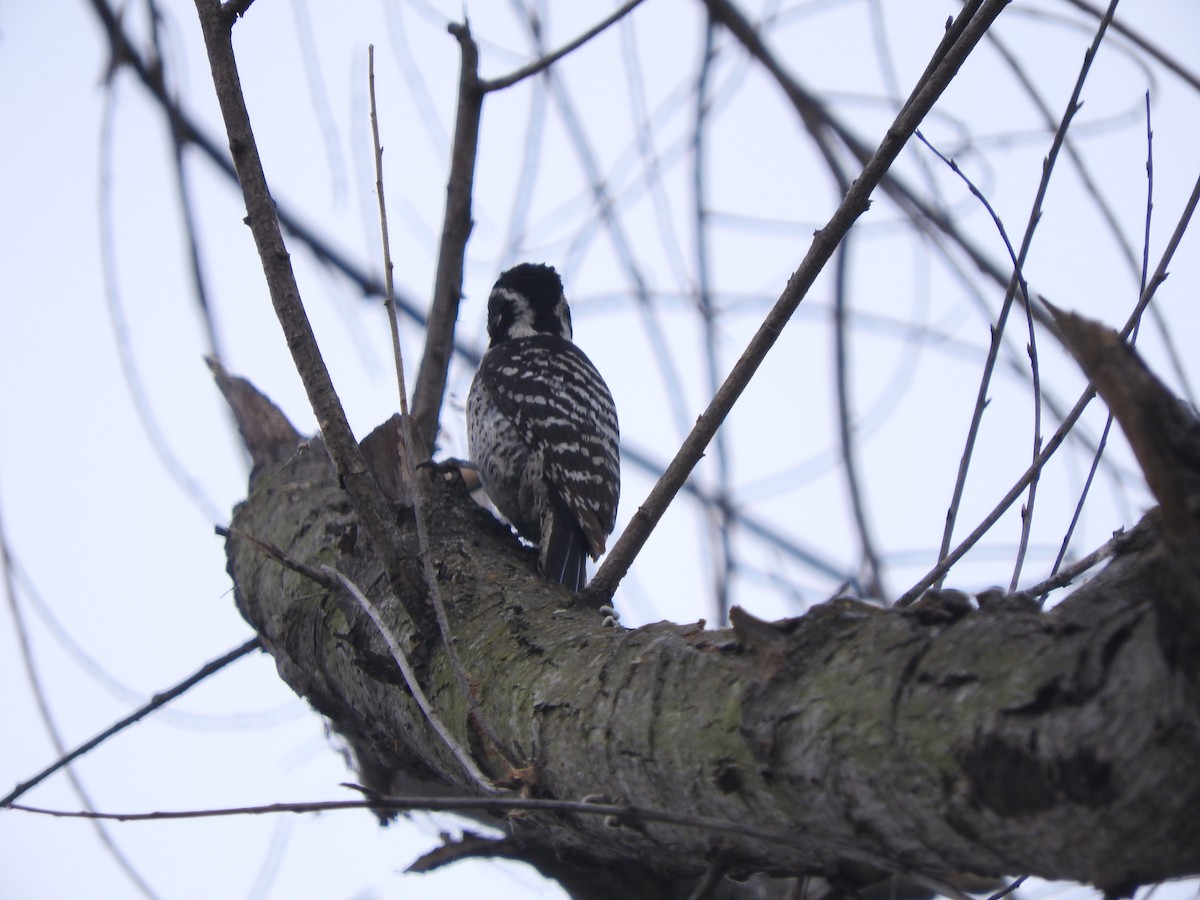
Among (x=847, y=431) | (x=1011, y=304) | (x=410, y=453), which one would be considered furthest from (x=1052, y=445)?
(x=847, y=431)

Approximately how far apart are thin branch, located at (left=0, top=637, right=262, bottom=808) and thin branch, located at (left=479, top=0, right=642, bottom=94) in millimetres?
2092

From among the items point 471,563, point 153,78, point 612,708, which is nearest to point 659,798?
point 612,708

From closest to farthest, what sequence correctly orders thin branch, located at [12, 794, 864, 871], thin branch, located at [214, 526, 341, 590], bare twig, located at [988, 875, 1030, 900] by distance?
thin branch, located at [12, 794, 864, 871] → bare twig, located at [988, 875, 1030, 900] → thin branch, located at [214, 526, 341, 590]

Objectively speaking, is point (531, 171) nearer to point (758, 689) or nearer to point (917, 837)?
point (758, 689)

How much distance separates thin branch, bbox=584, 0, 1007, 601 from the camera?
80.2 inches

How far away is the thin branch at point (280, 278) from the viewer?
6.70 ft

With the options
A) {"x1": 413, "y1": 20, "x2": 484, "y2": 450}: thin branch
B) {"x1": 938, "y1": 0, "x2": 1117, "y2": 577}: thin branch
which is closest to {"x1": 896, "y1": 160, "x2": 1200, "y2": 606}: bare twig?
{"x1": 938, "y1": 0, "x2": 1117, "y2": 577}: thin branch

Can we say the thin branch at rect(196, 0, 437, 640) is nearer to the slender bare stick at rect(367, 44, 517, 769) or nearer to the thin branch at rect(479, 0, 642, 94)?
the slender bare stick at rect(367, 44, 517, 769)

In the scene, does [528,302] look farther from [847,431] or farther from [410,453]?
[410,453]

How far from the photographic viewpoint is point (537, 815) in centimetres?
190

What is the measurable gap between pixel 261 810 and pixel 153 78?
3.27 metres

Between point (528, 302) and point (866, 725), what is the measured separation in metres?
4.86

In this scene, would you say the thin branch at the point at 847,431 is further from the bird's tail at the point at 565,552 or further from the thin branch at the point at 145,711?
the thin branch at the point at 145,711

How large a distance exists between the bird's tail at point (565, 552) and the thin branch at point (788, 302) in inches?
61.9
